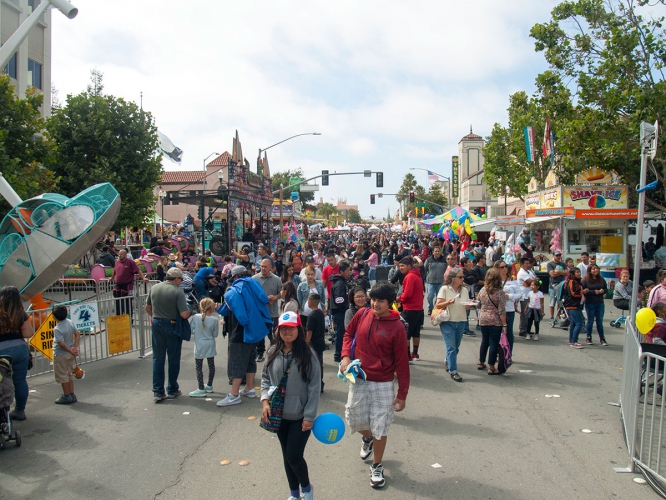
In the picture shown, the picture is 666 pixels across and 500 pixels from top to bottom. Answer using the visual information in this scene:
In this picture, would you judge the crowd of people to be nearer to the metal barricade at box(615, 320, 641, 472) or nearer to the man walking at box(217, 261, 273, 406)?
the man walking at box(217, 261, 273, 406)

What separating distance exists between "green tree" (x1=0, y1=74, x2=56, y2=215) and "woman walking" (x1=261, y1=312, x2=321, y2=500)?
41.5 feet

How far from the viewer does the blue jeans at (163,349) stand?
673 cm

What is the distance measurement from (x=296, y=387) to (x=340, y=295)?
4.25 meters

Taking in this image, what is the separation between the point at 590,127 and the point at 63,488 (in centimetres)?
1962

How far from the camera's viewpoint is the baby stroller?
519cm

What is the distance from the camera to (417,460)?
196 inches

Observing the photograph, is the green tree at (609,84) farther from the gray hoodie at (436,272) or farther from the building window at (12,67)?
the building window at (12,67)

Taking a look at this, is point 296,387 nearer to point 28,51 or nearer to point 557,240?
point 557,240

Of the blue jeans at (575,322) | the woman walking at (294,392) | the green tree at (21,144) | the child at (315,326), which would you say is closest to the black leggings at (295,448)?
the woman walking at (294,392)

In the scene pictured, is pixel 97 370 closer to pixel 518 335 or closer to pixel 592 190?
pixel 518 335

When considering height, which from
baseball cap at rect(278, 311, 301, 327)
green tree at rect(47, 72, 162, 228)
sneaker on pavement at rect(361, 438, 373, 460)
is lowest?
sneaker on pavement at rect(361, 438, 373, 460)

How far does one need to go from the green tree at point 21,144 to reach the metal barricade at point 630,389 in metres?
14.3

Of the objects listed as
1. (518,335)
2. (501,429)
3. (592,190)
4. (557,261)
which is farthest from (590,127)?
(501,429)

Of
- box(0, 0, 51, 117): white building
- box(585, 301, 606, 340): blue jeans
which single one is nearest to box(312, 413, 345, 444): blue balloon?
box(585, 301, 606, 340): blue jeans
